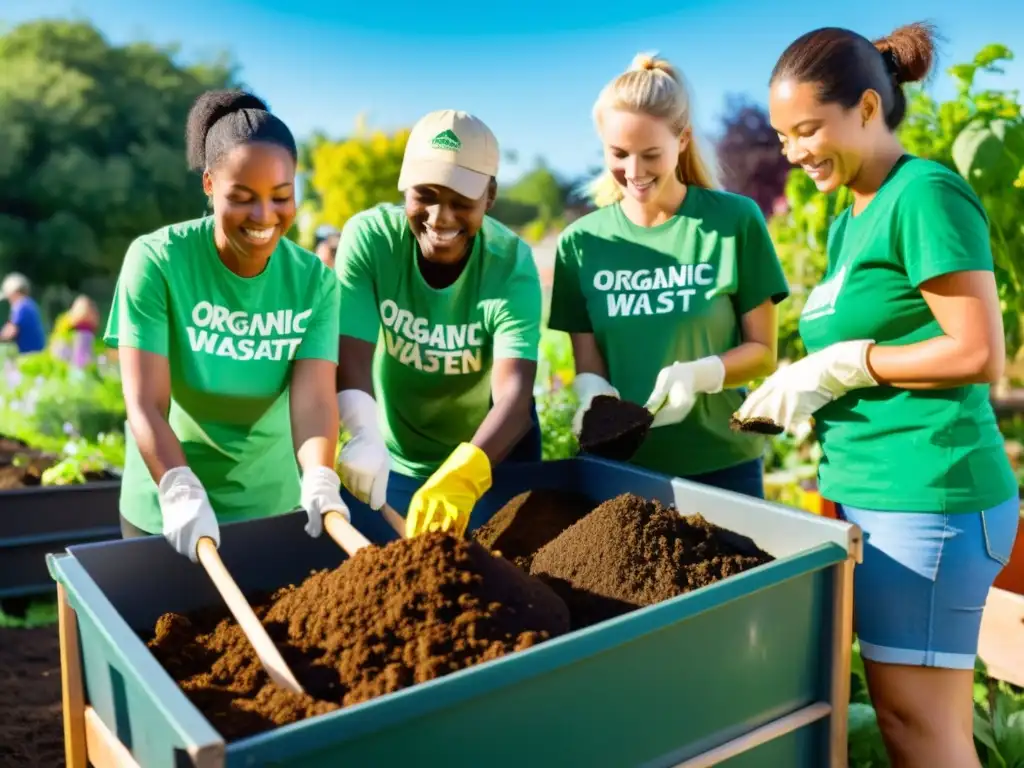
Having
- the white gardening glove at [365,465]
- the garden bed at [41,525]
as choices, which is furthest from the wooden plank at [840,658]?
the garden bed at [41,525]

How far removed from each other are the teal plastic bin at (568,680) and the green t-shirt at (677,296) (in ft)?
1.59

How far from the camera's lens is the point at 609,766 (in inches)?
46.8

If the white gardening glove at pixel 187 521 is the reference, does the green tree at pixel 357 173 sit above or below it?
above

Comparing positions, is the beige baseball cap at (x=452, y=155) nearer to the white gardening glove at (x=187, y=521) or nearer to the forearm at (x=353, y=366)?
the forearm at (x=353, y=366)

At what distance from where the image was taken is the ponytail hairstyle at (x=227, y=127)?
1.76 meters

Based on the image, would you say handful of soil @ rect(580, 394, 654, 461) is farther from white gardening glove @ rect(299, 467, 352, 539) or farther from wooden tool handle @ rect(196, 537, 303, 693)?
wooden tool handle @ rect(196, 537, 303, 693)

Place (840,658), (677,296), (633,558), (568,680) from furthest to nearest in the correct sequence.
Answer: (677,296)
(633,558)
(840,658)
(568,680)

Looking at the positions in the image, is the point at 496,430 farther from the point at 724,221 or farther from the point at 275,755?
the point at 275,755

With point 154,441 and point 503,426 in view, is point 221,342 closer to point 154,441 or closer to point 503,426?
point 154,441

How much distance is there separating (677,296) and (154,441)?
3.82ft

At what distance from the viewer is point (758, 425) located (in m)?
1.87

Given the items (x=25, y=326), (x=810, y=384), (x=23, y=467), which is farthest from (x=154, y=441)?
(x=25, y=326)

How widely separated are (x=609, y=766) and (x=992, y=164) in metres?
3.02

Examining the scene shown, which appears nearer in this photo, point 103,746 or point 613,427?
point 103,746
